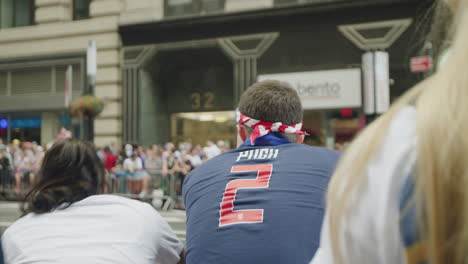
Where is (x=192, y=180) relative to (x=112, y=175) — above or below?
above

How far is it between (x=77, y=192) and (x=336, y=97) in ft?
42.9

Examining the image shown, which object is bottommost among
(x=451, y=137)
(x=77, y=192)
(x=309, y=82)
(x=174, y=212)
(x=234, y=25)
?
(x=174, y=212)

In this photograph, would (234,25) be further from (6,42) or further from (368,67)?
(6,42)

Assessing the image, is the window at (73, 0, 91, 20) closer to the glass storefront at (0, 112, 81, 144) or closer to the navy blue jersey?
the glass storefront at (0, 112, 81, 144)

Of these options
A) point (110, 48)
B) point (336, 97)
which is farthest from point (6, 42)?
point (336, 97)

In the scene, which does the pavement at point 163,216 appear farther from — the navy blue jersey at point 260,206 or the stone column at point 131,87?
the navy blue jersey at point 260,206

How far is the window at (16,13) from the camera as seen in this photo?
1923cm

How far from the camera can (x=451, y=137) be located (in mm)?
703

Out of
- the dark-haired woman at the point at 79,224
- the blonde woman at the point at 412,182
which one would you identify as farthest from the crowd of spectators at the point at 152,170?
the blonde woman at the point at 412,182

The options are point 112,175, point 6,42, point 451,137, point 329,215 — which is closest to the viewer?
point 451,137

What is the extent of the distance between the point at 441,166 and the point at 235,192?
1419 millimetres

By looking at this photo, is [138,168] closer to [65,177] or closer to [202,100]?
[202,100]

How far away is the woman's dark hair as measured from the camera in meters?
2.32

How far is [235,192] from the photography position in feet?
6.81
